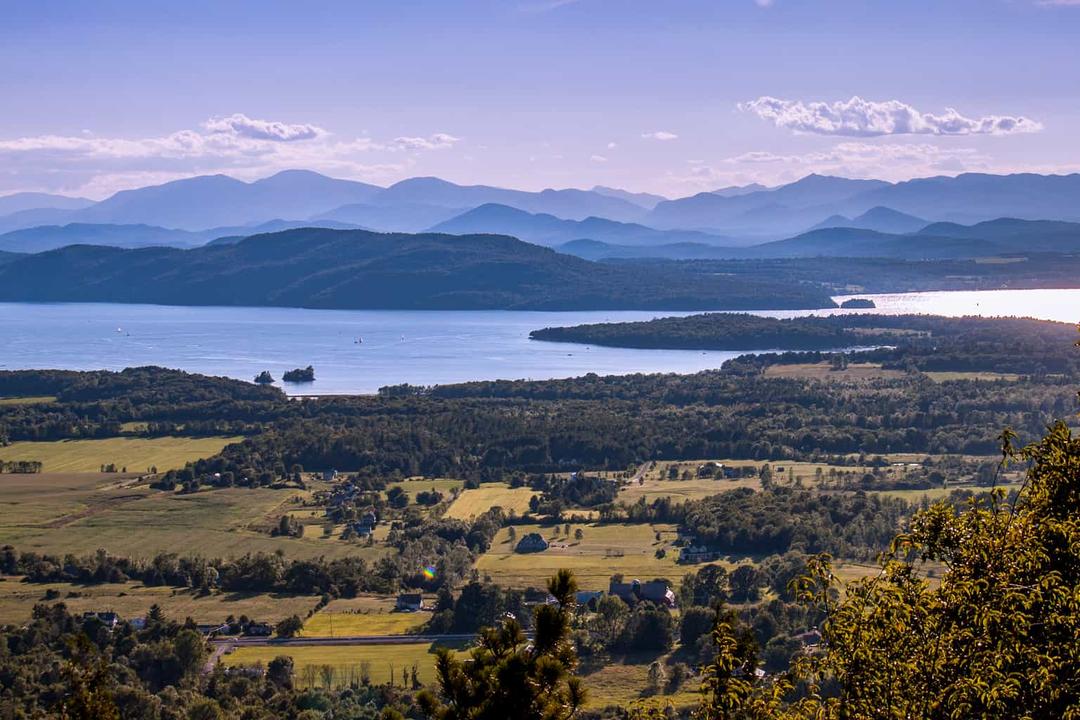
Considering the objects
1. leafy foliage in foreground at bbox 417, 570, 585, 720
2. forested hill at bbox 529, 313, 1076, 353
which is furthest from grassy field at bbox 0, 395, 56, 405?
leafy foliage in foreground at bbox 417, 570, 585, 720

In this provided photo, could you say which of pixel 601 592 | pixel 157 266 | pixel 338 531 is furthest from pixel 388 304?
pixel 601 592

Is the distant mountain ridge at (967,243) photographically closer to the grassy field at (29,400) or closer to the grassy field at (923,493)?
the grassy field at (29,400)

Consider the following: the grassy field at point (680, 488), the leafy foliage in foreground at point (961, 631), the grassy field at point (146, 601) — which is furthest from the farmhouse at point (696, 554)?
the leafy foliage in foreground at point (961, 631)

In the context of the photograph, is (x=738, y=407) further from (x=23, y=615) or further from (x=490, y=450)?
(x=23, y=615)

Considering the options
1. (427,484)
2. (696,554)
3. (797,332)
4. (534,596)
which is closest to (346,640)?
(534,596)

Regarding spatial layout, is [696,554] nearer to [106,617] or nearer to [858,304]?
[106,617]
